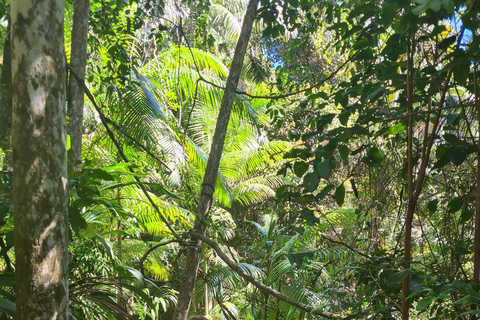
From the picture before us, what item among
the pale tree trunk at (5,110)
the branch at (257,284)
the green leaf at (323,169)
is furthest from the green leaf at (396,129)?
the pale tree trunk at (5,110)

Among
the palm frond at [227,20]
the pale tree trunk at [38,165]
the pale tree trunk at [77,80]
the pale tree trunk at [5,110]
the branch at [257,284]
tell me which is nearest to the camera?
the pale tree trunk at [38,165]

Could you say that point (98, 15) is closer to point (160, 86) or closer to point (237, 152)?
point (160, 86)

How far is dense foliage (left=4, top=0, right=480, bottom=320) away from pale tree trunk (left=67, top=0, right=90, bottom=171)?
0.19m

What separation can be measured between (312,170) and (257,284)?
3137 millimetres

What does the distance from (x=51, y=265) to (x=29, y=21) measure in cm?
69

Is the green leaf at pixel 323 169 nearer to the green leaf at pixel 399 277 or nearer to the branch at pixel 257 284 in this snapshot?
the green leaf at pixel 399 277

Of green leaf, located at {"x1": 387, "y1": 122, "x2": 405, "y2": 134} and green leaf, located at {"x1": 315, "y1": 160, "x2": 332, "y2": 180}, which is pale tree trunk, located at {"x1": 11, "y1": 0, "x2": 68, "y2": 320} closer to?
green leaf, located at {"x1": 315, "y1": 160, "x2": 332, "y2": 180}

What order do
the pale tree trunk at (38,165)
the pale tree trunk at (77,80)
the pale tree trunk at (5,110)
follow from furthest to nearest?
the pale tree trunk at (77,80) < the pale tree trunk at (5,110) < the pale tree trunk at (38,165)

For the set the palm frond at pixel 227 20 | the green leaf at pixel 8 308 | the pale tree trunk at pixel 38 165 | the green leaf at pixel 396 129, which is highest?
the palm frond at pixel 227 20

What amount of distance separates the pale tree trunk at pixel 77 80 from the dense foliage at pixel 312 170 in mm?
192

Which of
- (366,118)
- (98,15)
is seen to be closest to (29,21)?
(366,118)

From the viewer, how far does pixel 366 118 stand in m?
1.45

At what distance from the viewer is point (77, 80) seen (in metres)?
2.52

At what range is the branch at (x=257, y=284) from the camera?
1.87 m
